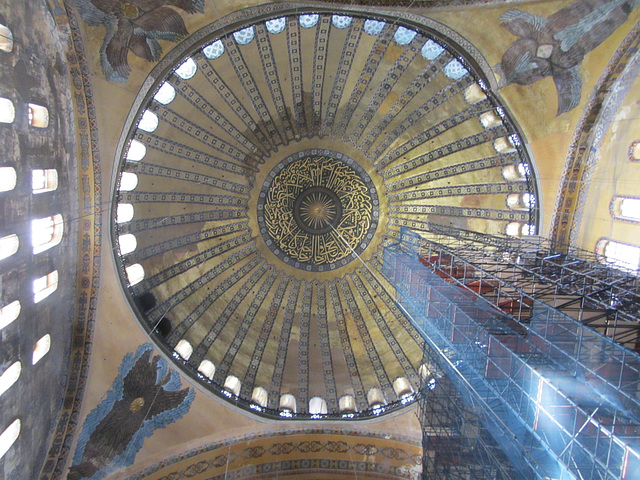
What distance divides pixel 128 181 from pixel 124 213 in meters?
0.86

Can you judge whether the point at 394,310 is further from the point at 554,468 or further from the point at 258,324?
the point at 554,468

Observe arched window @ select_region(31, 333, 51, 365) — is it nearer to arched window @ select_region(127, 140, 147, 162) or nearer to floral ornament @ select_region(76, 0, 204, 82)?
arched window @ select_region(127, 140, 147, 162)

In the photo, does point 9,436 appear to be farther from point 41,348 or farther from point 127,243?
point 127,243

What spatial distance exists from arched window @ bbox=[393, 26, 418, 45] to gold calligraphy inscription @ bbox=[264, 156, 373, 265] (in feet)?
16.0

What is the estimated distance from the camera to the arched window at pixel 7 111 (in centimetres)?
862

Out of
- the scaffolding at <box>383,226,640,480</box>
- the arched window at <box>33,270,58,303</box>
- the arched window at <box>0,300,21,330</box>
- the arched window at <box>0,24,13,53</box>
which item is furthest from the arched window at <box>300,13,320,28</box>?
the arched window at <box>0,300,21,330</box>

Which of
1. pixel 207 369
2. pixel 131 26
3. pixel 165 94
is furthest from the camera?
pixel 207 369

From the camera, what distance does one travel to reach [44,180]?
34.1 ft

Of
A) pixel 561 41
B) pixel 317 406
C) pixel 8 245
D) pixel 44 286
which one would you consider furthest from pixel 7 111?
pixel 561 41

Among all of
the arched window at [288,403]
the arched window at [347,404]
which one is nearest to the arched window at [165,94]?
the arched window at [288,403]

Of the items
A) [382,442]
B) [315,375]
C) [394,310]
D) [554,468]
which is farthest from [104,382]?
[554,468]

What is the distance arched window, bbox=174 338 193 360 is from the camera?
14.3 m

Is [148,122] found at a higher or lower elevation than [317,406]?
higher

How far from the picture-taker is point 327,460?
14211mm
